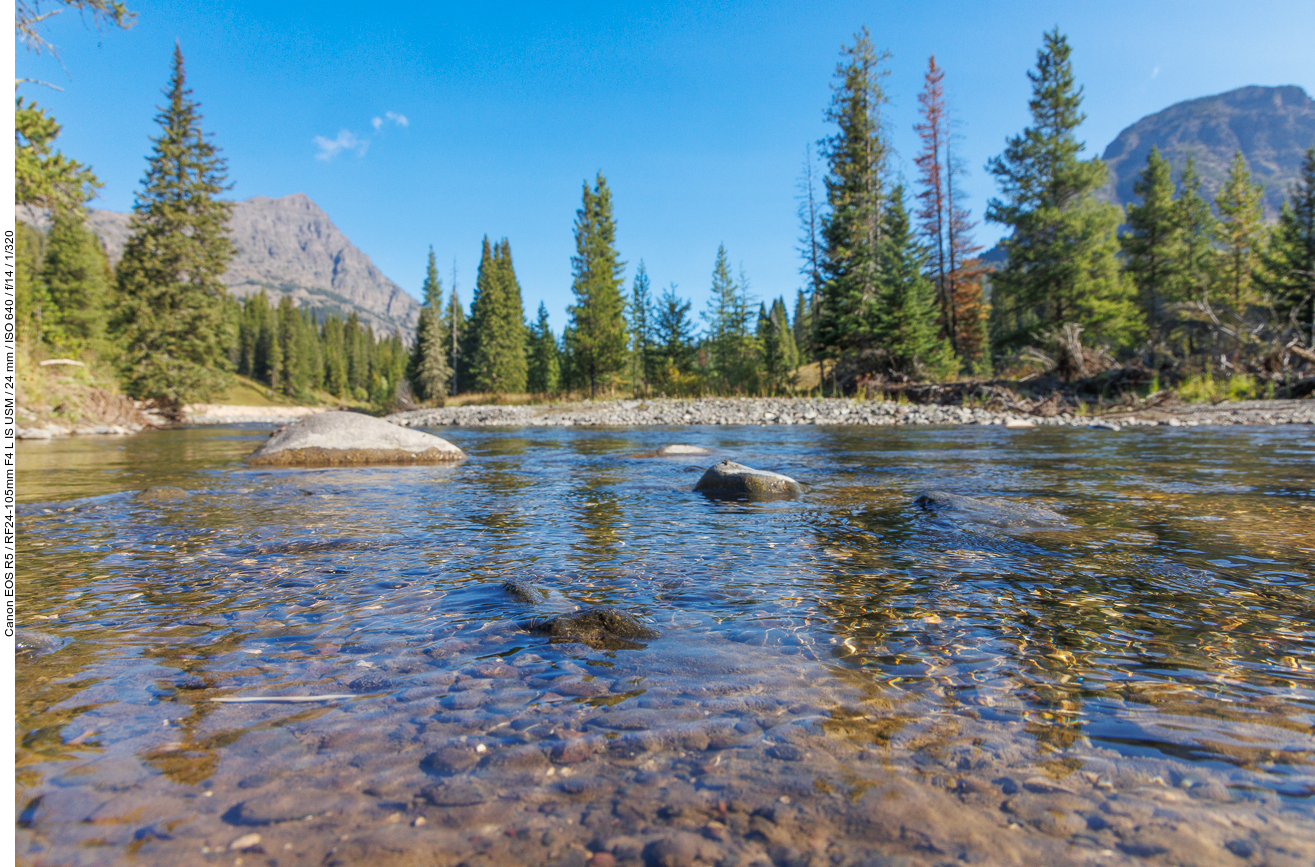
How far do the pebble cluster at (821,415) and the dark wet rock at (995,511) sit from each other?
12.0 meters

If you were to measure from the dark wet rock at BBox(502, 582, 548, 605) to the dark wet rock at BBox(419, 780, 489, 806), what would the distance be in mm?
1404

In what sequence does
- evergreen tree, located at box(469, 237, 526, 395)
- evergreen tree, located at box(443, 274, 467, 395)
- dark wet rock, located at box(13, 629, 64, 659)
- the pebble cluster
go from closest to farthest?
dark wet rock, located at box(13, 629, 64, 659) < the pebble cluster < evergreen tree, located at box(469, 237, 526, 395) < evergreen tree, located at box(443, 274, 467, 395)

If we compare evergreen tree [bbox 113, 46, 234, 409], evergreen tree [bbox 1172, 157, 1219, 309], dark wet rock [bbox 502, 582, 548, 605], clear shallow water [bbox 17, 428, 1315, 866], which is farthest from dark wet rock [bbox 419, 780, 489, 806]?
evergreen tree [bbox 1172, 157, 1219, 309]

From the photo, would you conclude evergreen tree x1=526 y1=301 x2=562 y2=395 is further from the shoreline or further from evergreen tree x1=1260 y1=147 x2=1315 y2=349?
evergreen tree x1=1260 y1=147 x2=1315 y2=349

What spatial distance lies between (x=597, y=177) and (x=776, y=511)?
3834 centimetres

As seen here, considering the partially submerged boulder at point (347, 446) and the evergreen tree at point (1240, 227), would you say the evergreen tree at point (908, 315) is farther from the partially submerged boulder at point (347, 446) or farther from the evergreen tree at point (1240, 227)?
the evergreen tree at point (1240, 227)

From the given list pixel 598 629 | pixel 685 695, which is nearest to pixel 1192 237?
pixel 598 629

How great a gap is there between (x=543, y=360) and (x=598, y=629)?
2486 inches

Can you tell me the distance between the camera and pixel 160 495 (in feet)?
19.8

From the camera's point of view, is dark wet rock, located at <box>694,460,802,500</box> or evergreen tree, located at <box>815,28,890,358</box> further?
evergreen tree, located at <box>815,28,890,358</box>

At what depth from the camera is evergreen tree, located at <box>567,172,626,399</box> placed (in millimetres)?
40250

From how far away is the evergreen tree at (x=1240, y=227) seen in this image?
36062mm

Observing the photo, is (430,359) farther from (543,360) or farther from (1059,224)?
(1059,224)

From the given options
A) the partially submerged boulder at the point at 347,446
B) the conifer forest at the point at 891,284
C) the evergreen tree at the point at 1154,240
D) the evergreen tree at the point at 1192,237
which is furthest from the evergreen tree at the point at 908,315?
the partially submerged boulder at the point at 347,446
